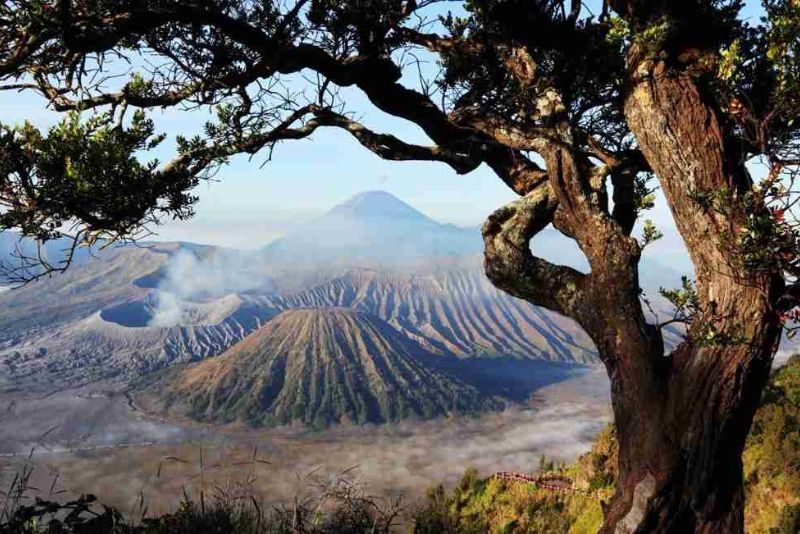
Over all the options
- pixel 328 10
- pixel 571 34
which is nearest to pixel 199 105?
pixel 328 10

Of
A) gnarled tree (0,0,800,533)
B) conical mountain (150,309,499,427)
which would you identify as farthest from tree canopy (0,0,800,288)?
conical mountain (150,309,499,427)

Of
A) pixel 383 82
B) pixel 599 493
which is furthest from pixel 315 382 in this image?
pixel 383 82

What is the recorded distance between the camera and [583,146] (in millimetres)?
5363

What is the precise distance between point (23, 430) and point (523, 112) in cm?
15867

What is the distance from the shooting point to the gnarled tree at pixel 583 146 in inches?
144

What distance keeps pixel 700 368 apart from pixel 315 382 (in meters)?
166

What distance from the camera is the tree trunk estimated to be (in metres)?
3.64

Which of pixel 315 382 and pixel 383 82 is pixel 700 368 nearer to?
pixel 383 82

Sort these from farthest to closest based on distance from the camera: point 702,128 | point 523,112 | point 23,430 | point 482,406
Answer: point 482,406 → point 23,430 → point 523,112 → point 702,128

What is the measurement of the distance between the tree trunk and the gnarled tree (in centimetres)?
1

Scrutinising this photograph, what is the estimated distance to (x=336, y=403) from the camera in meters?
159

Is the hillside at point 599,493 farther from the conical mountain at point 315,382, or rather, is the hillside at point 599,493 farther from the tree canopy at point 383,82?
the conical mountain at point 315,382

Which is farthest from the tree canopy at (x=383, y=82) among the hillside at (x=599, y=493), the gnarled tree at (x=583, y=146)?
the hillside at (x=599, y=493)

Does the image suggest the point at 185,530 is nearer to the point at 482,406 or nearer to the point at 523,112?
the point at 523,112
